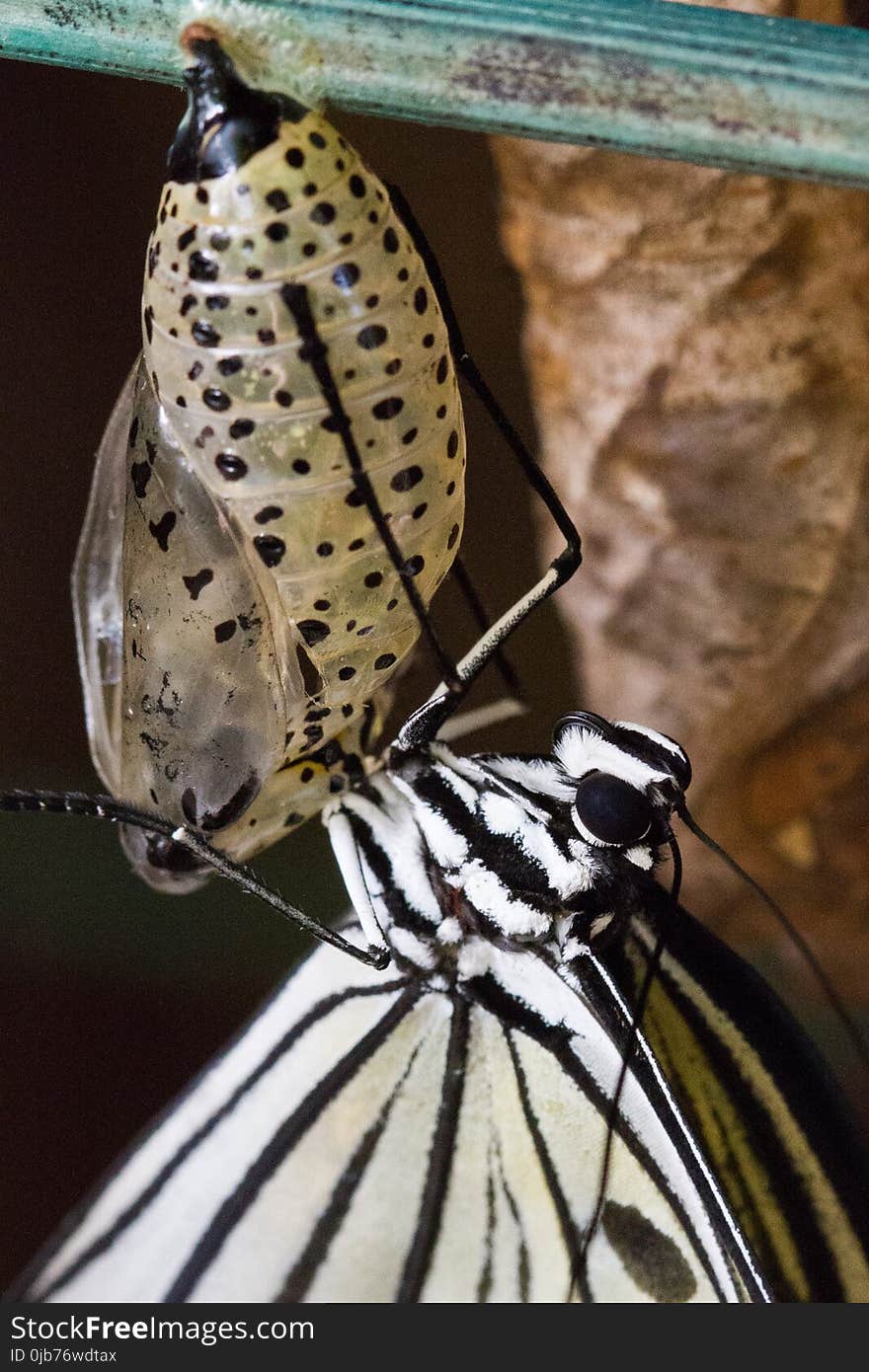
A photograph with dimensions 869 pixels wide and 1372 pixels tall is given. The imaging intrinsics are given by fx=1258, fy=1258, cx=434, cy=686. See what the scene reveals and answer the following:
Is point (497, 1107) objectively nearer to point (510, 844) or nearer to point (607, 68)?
point (510, 844)

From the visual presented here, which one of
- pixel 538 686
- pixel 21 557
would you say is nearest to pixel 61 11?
pixel 21 557

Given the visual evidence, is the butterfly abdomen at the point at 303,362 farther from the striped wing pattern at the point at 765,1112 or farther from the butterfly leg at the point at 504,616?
the striped wing pattern at the point at 765,1112

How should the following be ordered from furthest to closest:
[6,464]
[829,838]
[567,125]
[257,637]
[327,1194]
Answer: [829,838] < [6,464] < [327,1194] < [257,637] < [567,125]

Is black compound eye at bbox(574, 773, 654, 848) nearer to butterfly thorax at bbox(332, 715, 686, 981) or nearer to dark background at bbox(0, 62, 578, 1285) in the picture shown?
butterfly thorax at bbox(332, 715, 686, 981)

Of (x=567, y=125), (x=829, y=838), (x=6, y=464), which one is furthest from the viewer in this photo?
(x=829, y=838)

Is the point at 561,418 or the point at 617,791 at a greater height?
the point at 561,418

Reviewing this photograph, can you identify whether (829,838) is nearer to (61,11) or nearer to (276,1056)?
(276,1056)

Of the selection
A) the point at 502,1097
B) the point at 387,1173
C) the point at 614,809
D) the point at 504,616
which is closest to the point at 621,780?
the point at 614,809
